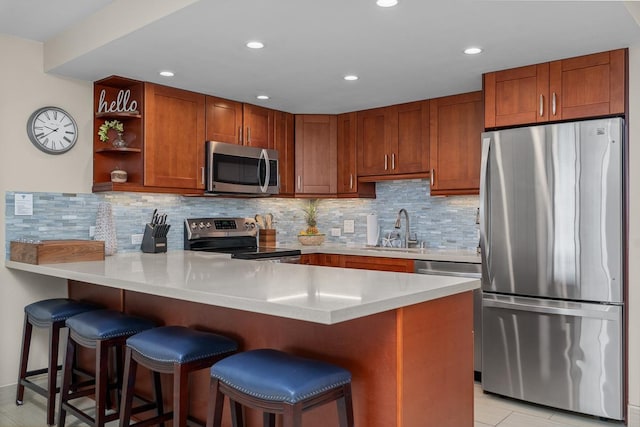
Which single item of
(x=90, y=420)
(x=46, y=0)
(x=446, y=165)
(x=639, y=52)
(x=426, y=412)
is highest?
(x=46, y=0)

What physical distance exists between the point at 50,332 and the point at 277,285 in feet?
5.54

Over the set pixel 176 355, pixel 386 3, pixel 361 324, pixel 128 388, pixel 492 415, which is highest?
pixel 386 3

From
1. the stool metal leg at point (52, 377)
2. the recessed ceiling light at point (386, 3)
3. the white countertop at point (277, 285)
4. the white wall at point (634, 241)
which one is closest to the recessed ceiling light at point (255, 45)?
the recessed ceiling light at point (386, 3)

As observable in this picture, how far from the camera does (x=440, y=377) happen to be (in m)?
2.05

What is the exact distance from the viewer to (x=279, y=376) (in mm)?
1703

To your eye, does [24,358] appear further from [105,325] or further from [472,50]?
[472,50]

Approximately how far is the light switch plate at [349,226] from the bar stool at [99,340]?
284cm

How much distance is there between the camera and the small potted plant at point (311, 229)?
4891 millimetres

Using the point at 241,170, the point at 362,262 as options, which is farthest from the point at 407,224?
the point at 241,170

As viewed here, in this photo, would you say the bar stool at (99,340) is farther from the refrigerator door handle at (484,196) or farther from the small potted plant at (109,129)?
the refrigerator door handle at (484,196)

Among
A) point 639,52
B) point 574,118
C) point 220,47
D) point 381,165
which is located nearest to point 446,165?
point 381,165

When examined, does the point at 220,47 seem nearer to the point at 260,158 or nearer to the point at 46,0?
the point at 46,0

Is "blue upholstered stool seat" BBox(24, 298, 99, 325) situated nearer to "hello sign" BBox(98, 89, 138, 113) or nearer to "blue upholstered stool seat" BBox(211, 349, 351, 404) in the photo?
"hello sign" BBox(98, 89, 138, 113)

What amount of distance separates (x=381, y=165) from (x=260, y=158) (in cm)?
110
